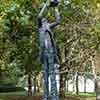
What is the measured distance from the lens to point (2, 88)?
94.9 feet

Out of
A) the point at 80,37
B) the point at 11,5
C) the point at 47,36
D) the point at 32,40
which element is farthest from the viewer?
the point at 32,40

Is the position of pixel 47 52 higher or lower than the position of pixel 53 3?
lower

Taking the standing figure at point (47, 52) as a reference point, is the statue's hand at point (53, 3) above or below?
above

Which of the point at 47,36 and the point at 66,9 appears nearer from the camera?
the point at 47,36

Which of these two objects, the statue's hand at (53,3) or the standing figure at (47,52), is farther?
the statue's hand at (53,3)

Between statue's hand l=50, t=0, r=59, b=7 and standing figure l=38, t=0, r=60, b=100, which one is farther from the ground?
Answer: statue's hand l=50, t=0, r=59, b=7

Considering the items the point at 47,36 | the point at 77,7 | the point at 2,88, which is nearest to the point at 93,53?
the point at 77,7

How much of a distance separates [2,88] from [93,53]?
532 inches

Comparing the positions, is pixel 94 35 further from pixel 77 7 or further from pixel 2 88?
pixel 2 88

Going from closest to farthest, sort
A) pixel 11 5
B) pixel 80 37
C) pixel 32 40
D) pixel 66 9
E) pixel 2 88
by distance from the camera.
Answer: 1. pixel 11 5
2. pixel 66 9
3. pixel 80 37
4. pixel 32 40
5. pixel 2 88

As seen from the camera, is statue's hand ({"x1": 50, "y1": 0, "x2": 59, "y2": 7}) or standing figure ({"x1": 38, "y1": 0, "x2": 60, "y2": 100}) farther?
statue's hand ({"x1": 50, "y1": 0, "x2": 59, "y2": 7})

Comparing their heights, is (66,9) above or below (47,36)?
above

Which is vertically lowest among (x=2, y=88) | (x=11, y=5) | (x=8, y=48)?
(x=2, y=88)

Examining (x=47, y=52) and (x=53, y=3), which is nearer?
(x=47, y=52)
